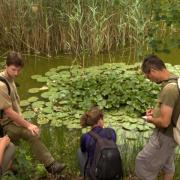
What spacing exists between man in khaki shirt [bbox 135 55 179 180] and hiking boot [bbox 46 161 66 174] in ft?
2.45

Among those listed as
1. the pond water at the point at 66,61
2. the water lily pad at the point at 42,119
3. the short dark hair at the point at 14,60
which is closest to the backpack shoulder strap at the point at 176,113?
the short dark hair at the point at 14,60

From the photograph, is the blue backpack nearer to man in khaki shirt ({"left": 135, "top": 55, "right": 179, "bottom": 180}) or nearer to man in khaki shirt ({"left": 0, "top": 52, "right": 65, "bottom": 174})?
man in khaki shirt ({"left": 135, "top": 55, "right": 179, "bottom": 180})

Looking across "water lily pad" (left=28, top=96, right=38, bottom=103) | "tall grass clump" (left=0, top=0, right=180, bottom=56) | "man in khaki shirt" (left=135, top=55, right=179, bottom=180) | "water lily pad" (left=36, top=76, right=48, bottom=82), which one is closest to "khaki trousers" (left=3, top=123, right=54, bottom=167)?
"man in khaki shirt" (left=135, top=55, right=179, bottom=180)

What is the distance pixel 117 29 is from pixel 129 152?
4295mm

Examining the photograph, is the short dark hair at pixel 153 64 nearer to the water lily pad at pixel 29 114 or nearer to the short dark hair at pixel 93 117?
the short dark hair at pixel 93 117

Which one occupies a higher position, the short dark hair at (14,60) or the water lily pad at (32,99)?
the short dark hair at (14,60)

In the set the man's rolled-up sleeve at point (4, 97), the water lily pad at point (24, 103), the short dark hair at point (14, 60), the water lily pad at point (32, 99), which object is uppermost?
the short dark hair at point (14, 60)

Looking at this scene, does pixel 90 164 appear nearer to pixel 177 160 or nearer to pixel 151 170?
pixel 151 170

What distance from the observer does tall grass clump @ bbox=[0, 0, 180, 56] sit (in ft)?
25.6

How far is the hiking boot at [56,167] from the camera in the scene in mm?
4102

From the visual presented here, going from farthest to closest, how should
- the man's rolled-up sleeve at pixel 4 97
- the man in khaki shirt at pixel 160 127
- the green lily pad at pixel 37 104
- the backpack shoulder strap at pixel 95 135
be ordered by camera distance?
the green lily pad at pixel 37 104 < the man's rolled-up sleeve at pixel 4 97 < the backpack shoulder strap at pixel 95 135 < the man in khaki shirt at pixel 160 127

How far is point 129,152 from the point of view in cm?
424

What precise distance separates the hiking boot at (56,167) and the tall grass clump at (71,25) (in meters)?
3.96

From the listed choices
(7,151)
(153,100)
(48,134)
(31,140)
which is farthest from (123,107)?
(7,151)
